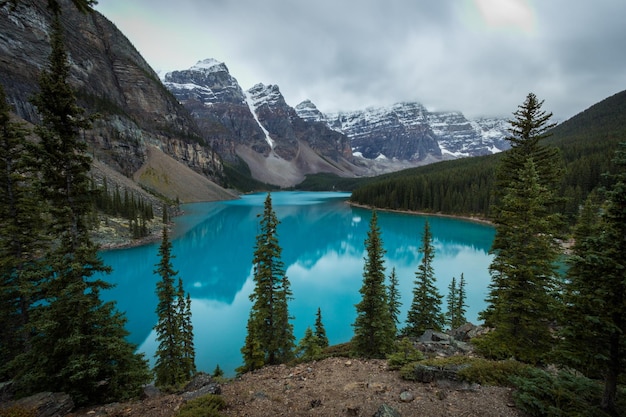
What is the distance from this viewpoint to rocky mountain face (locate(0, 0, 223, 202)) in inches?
3733

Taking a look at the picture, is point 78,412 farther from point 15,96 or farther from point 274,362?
point 15,96

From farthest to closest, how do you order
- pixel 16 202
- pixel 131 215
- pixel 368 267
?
pixel 131 215, pixel 368 267, pixel 16 202

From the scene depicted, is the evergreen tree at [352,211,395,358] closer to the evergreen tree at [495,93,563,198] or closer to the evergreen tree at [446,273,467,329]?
the evergreen tree at [495,93,563,198]

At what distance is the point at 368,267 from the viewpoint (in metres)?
14.6

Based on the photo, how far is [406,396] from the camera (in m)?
7.83

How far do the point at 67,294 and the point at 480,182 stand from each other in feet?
352

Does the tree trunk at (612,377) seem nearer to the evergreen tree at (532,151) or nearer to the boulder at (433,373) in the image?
the boulder at (433,373)

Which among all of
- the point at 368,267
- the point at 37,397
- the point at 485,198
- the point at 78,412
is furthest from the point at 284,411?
the point at 485,198

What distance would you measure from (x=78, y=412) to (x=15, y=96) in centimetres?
12394

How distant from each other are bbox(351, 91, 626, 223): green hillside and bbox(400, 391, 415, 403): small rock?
64.3 meters

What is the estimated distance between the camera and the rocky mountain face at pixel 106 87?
94.8 metres

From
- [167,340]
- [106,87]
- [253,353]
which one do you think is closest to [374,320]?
[253,353]

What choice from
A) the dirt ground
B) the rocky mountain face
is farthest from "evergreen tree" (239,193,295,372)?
the rocky mountain face

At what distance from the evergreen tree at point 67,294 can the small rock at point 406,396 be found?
28.8 feet
